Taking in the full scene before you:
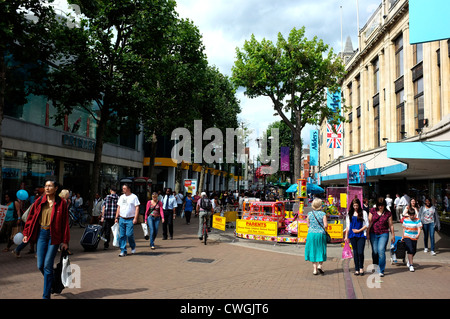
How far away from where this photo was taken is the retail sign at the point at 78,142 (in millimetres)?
22791

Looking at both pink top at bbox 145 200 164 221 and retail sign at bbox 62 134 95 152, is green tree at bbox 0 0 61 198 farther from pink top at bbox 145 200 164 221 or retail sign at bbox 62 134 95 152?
retail sign at bbox 62 134 95 152

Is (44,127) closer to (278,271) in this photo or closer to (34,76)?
(34,76)

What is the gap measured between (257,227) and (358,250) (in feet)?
18.3

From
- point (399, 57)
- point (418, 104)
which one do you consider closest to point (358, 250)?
point (418, 104)

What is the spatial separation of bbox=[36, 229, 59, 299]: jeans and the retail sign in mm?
18807

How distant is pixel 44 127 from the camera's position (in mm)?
20641

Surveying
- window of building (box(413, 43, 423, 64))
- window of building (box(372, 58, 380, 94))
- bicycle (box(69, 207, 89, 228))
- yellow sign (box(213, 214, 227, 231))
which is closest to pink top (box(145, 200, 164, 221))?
yellow sign (box(213, 214, 227, 231))

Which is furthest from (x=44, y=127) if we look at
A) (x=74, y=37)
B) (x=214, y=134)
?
(x=214, y=134)

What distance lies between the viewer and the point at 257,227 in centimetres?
1324

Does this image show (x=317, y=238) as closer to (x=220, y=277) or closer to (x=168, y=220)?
(x=220, y=277)

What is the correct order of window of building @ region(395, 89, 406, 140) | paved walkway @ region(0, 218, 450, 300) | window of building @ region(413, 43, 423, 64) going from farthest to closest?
window of building @ region(395, 89, 406, 140), window of building @ region(413, 43, 423, 64), paved walkway @ region(0, 218, 450, 300)

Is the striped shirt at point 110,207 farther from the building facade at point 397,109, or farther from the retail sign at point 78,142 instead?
the retail sign at point 78,142

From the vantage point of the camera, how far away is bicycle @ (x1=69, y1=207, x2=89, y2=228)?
659 inches

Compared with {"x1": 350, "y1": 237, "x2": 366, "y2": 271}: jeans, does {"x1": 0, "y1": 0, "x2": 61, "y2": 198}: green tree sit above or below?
above
